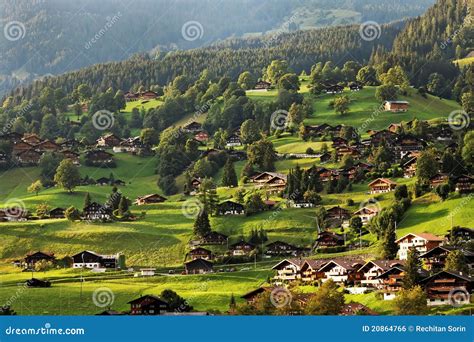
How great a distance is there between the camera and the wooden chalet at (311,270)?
9462 centimetres

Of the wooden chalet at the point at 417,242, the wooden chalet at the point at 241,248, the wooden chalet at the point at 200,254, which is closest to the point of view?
the wooden chalet at the point at 417,242

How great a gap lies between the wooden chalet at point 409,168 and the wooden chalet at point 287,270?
36002mm

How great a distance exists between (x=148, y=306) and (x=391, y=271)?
2139 cm

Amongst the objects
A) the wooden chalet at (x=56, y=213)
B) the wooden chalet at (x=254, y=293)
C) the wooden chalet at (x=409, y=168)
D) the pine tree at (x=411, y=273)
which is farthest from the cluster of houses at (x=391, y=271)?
the wooden chalet at (x=56, y=213)

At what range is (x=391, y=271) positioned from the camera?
86.8 meters

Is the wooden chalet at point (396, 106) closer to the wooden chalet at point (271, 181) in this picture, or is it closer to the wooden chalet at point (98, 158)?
the wooden chalet at point (271, 181)

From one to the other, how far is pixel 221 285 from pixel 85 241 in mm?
26778

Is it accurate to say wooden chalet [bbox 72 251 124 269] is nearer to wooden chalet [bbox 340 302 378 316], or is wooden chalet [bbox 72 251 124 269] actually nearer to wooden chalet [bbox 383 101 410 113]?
wooden chalet [bbox 340 302 378 316]

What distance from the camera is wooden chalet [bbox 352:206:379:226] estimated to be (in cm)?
11381

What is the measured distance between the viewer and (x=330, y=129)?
165625 millimetres

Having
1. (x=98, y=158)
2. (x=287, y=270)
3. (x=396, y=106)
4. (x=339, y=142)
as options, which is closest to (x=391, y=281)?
(x=287, y=270)

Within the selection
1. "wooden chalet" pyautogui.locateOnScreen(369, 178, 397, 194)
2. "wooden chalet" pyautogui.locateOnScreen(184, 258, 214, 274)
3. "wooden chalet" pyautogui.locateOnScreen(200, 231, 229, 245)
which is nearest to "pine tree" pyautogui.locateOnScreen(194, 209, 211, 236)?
"wooden chalet" pyautogui.locateOnScreen(200, 231, 229, 245)

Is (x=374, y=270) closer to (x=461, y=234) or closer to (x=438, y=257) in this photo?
(x=438, y=257)

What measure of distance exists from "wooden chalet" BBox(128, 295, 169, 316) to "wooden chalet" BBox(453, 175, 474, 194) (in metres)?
44.6
